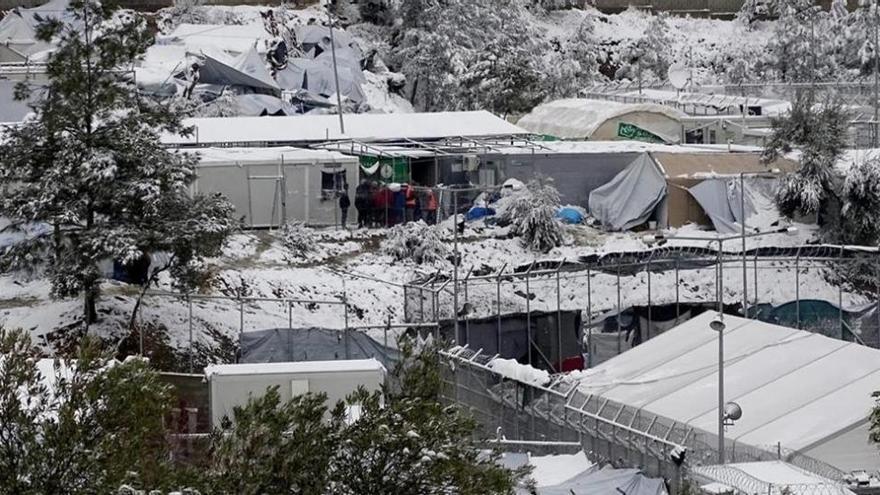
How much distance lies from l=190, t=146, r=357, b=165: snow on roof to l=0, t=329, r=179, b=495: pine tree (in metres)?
25.4

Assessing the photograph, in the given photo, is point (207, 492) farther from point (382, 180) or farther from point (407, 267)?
point (382, 180)

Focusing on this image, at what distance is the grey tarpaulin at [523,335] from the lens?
33188mm

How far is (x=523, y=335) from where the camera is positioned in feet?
111

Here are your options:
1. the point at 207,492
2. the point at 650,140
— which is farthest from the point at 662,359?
the point at 650,140

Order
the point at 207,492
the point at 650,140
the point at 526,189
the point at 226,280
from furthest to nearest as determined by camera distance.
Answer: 1. the point at 650,140
2. the point at 526,189
3. the point at 226,280
4. the point at 207,492

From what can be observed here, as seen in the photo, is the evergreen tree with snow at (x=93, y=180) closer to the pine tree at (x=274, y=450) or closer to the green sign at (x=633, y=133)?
the pine tree at (x=274, y=450)

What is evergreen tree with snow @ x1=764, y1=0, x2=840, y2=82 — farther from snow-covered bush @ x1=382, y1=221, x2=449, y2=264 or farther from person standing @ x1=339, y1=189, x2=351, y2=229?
snow-covered bush @ x1=382, y1=221, x2=449, y2=264

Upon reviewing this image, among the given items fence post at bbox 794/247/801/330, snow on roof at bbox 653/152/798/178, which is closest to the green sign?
snow on roof at bbox 653/152/798/178

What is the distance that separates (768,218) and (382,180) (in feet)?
27.6

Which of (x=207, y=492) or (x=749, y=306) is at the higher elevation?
(x=207, y=492)

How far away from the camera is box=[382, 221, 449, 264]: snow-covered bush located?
126ft

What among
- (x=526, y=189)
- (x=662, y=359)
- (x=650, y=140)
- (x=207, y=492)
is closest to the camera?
(x=207, y=492)

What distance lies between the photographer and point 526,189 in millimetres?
40875

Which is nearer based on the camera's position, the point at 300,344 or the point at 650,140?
the point at 300,344
